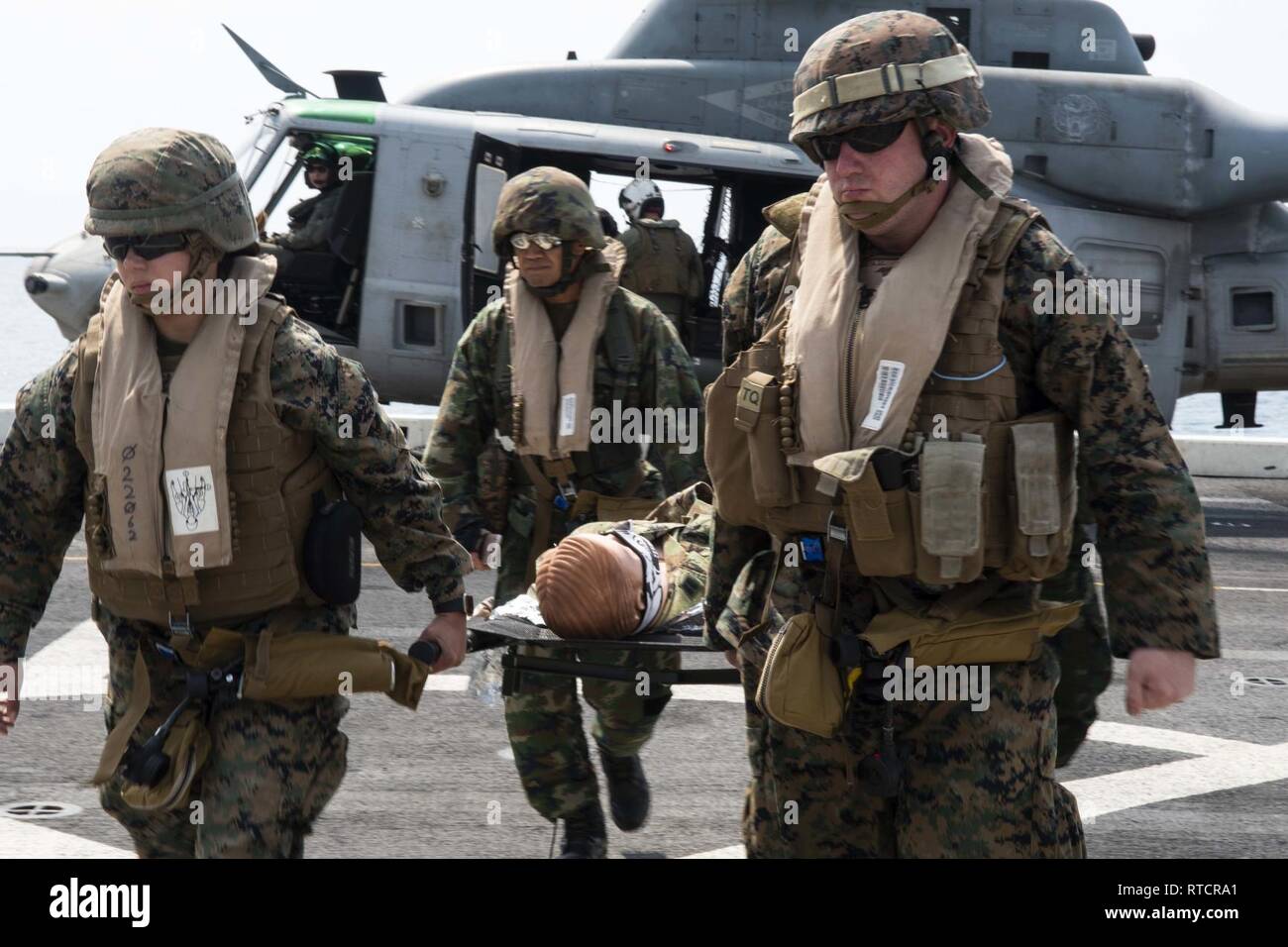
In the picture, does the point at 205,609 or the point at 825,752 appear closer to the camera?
the point at 825,752

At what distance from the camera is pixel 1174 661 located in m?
3.62

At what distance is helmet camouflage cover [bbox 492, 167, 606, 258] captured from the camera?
19.8ft

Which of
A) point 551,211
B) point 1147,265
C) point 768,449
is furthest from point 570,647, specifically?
point 1147,265

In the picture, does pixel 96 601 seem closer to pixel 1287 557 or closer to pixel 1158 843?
pixel 1158 843

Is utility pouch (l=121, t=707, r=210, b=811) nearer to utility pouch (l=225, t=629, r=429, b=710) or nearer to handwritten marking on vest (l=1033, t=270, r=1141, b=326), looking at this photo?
utility pouch (l=225, t=629, r=429, b=710)

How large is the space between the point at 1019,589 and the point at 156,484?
1.90 metres

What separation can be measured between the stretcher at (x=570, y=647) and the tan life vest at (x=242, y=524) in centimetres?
116

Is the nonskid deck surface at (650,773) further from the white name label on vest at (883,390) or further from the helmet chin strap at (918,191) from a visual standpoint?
the helmet chin strap at (918,191)

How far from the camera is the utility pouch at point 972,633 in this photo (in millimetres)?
3598

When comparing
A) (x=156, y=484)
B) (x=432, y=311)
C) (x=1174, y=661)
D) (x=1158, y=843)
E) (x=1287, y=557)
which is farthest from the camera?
(x=432, y=311)

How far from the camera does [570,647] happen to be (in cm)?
514

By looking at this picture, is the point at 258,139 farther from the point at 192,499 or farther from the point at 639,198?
the point at 192,499

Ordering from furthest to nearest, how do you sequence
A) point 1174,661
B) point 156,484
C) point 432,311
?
point 432,311, point 156,484, point 1174,661

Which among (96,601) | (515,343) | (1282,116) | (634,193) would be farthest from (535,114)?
(96,601)
